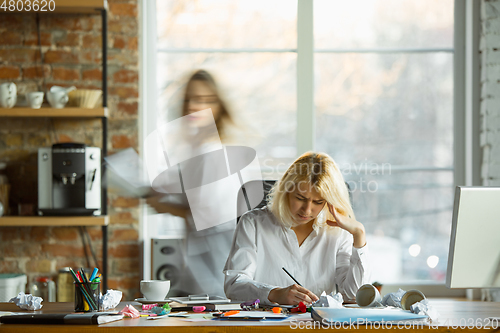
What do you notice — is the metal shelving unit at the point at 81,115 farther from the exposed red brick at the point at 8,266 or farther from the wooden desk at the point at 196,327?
the wooden desk at the point at 196,327

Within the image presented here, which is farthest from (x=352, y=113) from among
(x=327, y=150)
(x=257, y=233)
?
(x=257, y=233)

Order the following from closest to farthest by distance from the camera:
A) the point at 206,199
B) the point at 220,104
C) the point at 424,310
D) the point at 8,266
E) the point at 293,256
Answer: the point at 424,310 → the point at 293,256 → the point at 206,199 → the point at 220,104 → the point at 8,266

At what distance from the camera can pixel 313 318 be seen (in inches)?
47.2

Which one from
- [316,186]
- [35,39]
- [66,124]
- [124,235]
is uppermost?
[35,39]

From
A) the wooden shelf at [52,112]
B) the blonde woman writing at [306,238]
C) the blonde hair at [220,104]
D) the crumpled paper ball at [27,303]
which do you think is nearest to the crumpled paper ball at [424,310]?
the blonde woman writing at [306,238]

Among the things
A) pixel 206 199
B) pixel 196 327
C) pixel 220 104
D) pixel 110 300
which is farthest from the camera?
pixel 220 104

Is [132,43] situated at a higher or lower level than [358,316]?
higher

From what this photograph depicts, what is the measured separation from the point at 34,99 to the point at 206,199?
1.02 metres

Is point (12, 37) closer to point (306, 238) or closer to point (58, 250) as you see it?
point (58, 250)

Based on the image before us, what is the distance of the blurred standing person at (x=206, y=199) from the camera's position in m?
2.50

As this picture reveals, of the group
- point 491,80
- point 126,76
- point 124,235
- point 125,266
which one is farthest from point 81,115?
point 491,80

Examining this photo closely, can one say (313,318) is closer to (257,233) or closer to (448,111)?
(257,233)

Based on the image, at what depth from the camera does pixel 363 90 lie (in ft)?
9.75

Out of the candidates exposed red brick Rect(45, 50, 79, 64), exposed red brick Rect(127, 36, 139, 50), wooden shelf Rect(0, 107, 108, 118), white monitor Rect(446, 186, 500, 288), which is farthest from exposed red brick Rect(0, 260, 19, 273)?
white monitor Rect(446, 186, 500, 288)
